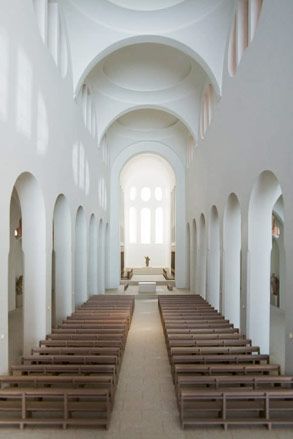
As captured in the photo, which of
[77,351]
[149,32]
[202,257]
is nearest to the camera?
[77,351]

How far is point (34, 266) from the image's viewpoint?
39.1 feet

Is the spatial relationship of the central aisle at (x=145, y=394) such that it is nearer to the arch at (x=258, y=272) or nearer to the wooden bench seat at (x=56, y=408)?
the wooden bench seat at (x=56, y=408)

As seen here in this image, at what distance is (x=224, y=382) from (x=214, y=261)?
1070 centimetres

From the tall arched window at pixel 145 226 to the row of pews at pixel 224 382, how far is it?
30.0 metres

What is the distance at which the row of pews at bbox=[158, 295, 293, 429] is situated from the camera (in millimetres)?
7234

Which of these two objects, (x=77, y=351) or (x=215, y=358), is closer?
(x=215, y=358)

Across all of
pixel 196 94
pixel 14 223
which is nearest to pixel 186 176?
pixel 196 94

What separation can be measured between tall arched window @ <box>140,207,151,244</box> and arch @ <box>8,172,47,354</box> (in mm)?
31152

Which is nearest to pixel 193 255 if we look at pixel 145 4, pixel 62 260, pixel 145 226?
pixel 62 260

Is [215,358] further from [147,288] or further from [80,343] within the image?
[147,288]

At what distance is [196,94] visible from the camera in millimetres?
22219

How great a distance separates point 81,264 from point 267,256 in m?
9.46

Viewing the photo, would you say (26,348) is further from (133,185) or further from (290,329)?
(133,185)

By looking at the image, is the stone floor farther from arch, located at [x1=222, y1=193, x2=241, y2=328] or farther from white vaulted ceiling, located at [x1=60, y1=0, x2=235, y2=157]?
white vaulted ceiling, located at [x1=60, y1=0, x2=235, y2=157]
